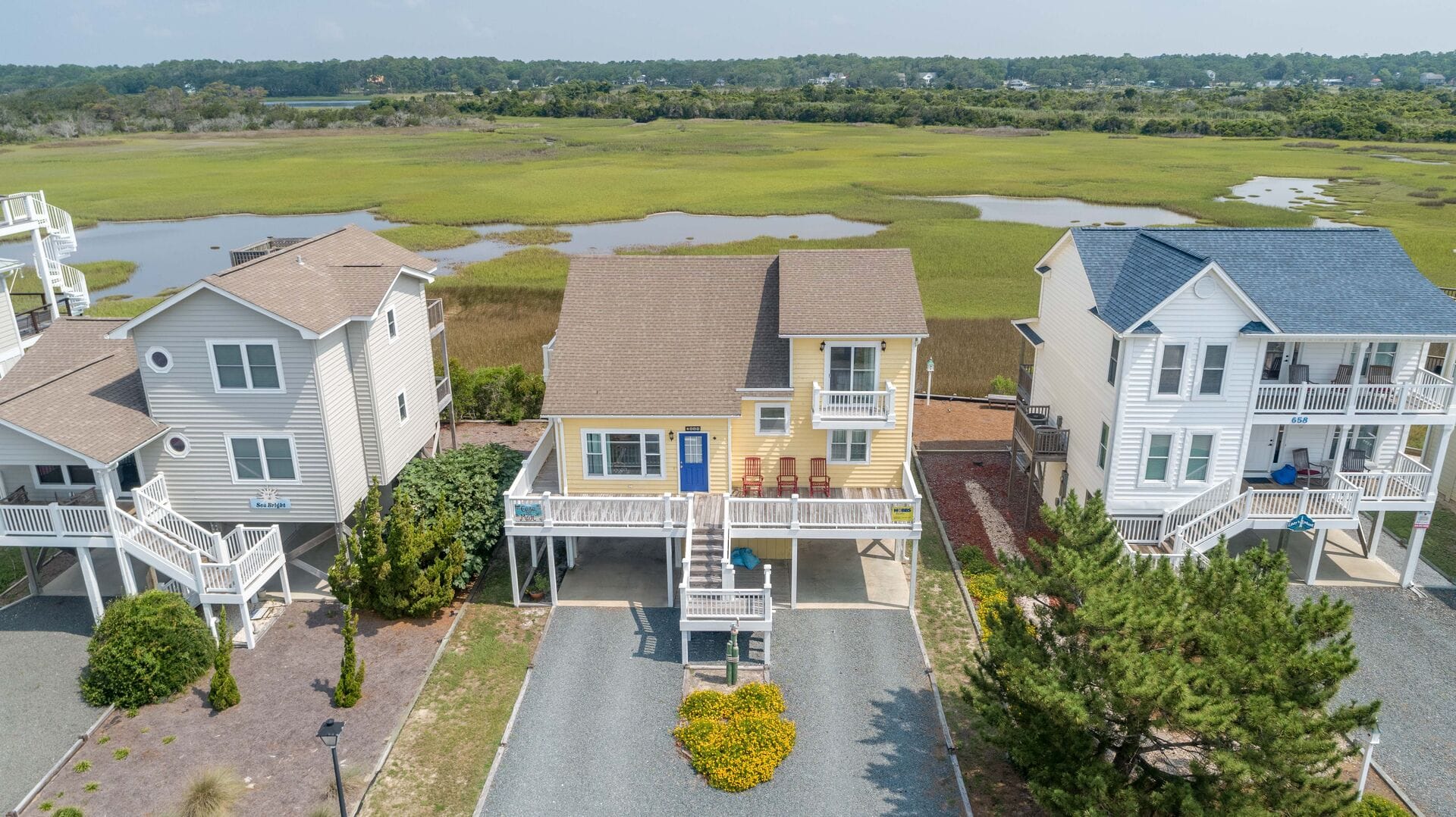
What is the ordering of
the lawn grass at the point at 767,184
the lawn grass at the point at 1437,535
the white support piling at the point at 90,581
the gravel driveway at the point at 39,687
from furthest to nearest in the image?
the lawn grass at the point at 767,184, the lawn grass at the point at 1437,535, the white support piling at the point at 90,581, the gravel driveway at the point at 39,687

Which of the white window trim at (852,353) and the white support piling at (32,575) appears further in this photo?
the white window trim at (852,353)

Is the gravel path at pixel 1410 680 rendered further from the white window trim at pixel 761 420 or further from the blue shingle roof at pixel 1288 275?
the white window trim at pixel 761 420

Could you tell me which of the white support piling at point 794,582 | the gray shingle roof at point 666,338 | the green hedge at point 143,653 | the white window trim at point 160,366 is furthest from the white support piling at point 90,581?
the white support piling at point 794,582

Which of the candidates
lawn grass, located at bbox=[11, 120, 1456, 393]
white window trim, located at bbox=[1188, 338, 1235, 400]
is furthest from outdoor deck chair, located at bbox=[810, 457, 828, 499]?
lawn grass, located at bbox=[11, 120, 1456, 393]

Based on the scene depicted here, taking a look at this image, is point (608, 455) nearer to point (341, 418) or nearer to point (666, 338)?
point (666, 338)

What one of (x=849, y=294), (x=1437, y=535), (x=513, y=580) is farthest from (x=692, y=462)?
(x=1437, y=535)

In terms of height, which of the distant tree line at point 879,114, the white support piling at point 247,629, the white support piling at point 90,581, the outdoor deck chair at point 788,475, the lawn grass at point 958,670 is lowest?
the lawn grass at point 958,670
